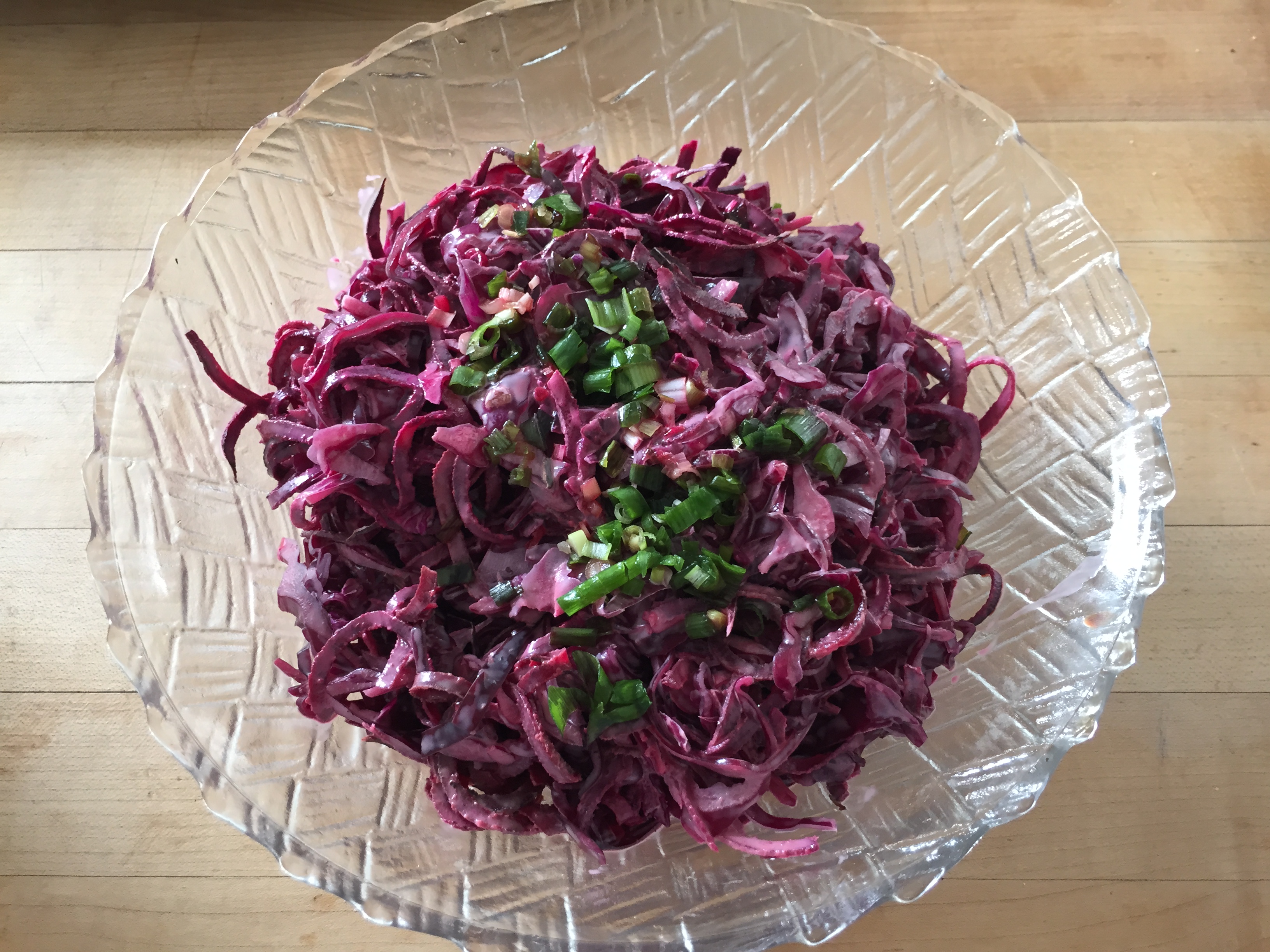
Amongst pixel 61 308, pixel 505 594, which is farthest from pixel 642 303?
pixel 61 308

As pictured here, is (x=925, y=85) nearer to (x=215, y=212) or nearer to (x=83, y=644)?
(x=215, y=212)

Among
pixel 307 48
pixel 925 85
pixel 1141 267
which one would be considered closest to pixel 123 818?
pixel 307 48

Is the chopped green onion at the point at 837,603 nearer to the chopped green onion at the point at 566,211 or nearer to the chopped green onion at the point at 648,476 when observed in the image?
the chopped green onion at the point at 648,476

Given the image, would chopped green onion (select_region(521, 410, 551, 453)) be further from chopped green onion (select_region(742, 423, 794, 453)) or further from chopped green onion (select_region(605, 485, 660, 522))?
chopped green onion (select_region(742, 423, 794, 453))

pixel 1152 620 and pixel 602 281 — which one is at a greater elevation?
pixel 602 281

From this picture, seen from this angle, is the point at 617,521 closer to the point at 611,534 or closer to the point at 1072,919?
the point at 611,534

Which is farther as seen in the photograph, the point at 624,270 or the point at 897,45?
the point at 897,45

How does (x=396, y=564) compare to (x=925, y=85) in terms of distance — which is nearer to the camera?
(x=396, y=564)

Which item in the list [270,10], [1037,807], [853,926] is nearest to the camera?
[853,926]
